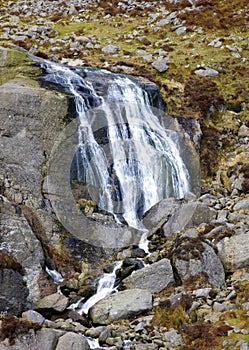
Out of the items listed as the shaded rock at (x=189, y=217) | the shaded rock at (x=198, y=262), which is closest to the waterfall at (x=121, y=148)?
the shaded rock at (x=189, y=217)

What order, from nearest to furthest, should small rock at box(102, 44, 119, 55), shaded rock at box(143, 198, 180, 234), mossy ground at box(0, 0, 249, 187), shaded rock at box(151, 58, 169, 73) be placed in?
shaded rock at box(143, 198, 180, 234) → mossy ground at box(0, 0, 249, 187) → shaded rock at box(151, 58, 169, 73) → small rock at box(102, 44, 119, 55)

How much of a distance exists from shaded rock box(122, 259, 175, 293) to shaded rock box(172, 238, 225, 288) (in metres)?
0.37

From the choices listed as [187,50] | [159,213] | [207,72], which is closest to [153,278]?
[159,213]

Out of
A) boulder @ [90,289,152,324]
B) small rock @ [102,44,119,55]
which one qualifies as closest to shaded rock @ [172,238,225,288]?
boulder @ [90,289,152,324]

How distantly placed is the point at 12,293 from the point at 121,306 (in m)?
3.75

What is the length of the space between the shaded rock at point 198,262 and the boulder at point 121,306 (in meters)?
1.71

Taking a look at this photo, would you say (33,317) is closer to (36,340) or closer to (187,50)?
(36,340)

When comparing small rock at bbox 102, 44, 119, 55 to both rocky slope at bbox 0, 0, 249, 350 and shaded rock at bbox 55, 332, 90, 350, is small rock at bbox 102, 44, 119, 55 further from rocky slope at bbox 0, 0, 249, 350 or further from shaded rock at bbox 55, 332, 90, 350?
shaded rock at bbox 55, 332, 90, 350

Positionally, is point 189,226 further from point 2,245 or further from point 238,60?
point 238,60

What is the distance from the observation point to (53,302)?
54.6ft

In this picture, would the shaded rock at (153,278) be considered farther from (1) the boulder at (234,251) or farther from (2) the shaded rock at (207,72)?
(2) the shaded rock at (207,72)

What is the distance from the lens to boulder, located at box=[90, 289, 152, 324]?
15.7 m

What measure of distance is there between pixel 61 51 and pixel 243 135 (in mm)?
17665

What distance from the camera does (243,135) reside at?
3042 cm
